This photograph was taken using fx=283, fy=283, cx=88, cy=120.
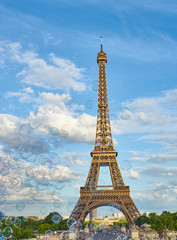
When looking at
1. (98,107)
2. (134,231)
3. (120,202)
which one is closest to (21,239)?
(134,231)

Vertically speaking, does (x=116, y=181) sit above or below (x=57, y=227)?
above

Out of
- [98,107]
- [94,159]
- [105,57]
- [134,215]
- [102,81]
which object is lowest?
[134,215]

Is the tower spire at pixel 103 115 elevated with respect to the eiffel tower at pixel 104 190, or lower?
elevated

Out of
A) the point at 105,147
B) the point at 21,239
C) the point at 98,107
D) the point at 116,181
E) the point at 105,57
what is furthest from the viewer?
the point at 105,57

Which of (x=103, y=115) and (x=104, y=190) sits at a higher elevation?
(x=103, y=115)

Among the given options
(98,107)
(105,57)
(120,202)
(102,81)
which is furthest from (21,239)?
(105,57)

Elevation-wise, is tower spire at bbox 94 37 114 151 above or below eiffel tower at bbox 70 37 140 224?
above

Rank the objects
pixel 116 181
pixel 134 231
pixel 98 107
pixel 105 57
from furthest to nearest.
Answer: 1. pixel 105 57
2. pixel 98 107
3. pixel 116 181
4. pixel 134 231

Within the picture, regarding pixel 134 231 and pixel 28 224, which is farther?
pixel 28 224

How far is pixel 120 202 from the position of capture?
6588 centimetres

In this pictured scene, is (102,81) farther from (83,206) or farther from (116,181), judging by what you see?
(83,206)

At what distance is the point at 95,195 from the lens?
67.1 meters

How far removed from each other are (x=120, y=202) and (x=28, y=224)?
1082 inches

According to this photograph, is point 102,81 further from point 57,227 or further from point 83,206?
point 57,227
